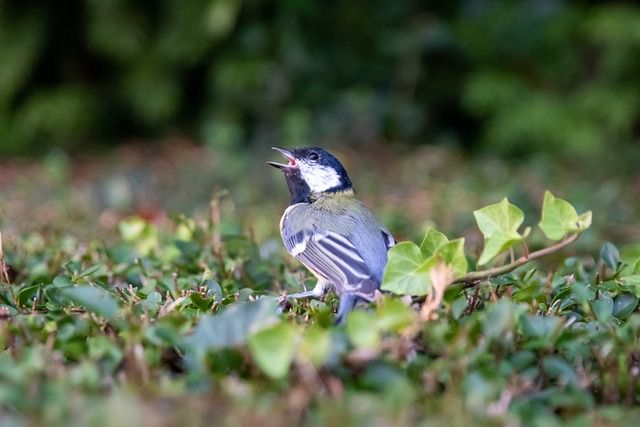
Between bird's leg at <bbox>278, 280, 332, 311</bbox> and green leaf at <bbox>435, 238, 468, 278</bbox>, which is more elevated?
green leaf at <bbox>435, 238, 468, 278</bbox>

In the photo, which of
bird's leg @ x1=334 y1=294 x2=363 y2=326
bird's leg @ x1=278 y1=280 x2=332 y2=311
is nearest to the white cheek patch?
bird's leg @ x1=278 y1=280 x2=332 y2=311

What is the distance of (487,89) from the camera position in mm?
8492

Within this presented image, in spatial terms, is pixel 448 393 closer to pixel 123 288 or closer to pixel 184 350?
pixel 184 350

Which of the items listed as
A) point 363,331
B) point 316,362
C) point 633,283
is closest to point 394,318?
point 363,331

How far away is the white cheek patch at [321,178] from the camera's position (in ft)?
13.6

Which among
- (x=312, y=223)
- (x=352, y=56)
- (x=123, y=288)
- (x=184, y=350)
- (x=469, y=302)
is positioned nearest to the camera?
(x=184, y=350)

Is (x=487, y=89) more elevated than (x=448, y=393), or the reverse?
(x=448, y=393)

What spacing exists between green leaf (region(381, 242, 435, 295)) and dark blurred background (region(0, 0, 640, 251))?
15.6 feet

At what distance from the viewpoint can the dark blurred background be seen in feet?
26.3

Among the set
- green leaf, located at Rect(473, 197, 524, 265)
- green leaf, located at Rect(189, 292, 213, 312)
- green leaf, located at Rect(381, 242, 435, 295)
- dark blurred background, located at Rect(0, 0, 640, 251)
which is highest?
green leaf, located at Rect(473, 197, 524, 265)

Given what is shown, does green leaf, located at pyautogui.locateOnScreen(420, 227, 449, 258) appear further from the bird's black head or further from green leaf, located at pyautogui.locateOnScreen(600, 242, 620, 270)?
the bird's black head

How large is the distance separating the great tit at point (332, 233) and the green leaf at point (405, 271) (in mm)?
205

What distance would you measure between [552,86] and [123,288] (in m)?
6.87

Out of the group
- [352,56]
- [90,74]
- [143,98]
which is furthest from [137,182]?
[352,56]
